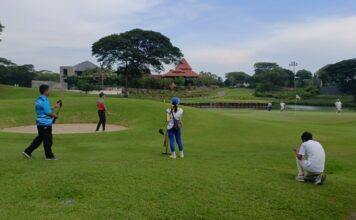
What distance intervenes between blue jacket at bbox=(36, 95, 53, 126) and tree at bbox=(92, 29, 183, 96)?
66883mm

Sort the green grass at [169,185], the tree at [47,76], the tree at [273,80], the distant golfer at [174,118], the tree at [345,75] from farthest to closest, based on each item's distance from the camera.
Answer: the tree at [47,76] → the tree at [273,80] → the tree at [345,75] → the distant golfer at [174,118] → the green grass at [169,185]

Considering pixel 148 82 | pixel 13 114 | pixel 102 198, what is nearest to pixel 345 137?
pixel 102 198

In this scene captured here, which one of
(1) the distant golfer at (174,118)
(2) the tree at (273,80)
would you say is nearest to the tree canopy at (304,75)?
(2) the tree at (273,80)

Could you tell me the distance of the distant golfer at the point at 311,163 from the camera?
31.4ft

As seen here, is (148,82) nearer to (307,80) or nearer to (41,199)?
(307,80)

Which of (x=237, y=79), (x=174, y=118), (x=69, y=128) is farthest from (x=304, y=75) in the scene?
(x=174, y=118)

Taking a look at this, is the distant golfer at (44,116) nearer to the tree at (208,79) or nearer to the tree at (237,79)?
the tree at (208,79)

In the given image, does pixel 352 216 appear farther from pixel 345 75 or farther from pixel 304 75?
pixel 304 75

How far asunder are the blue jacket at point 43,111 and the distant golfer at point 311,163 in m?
7.16

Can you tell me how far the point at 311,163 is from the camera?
9.59 meters

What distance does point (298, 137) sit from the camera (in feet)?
65.4

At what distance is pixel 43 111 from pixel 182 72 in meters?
110

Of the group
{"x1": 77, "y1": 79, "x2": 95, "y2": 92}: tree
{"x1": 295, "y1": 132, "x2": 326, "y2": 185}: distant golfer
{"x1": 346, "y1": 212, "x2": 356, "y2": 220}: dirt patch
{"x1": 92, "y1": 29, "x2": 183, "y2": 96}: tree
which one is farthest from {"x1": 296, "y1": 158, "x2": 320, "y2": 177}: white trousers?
{"x1": 77, "y1": 79, "x2": 95, "y2": 92}: tree

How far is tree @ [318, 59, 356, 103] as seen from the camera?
3784 inches
